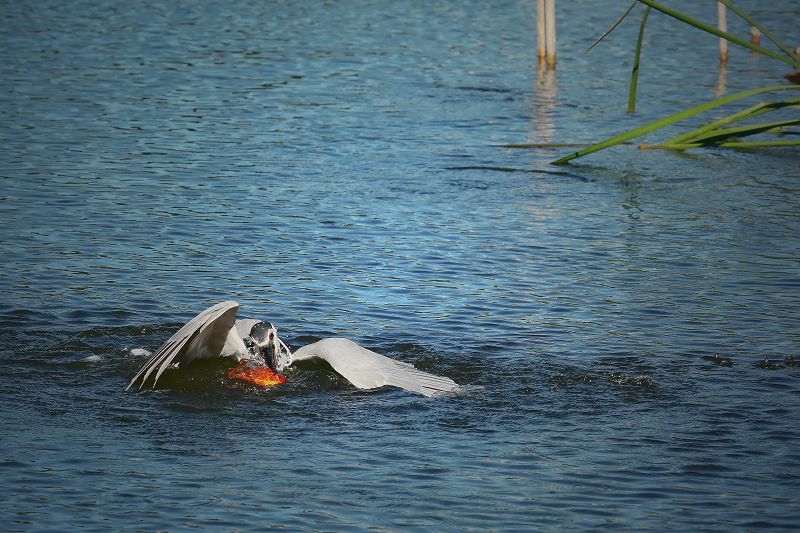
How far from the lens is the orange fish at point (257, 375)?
8.07 metres

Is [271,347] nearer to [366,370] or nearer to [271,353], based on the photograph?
[271,353]

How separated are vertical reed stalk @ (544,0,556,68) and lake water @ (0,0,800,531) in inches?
14.9

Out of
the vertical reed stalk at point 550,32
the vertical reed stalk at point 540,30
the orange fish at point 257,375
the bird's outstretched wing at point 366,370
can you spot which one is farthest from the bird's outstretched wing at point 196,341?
the vertical reed stalk at point 540,30

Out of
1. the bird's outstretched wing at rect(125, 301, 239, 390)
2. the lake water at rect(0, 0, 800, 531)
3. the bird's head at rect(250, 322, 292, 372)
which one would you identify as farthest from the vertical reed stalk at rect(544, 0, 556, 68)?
the bird's outstretched wing at rect(125, 301, 239, 390)

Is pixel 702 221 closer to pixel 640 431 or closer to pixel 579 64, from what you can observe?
pixel 640 431

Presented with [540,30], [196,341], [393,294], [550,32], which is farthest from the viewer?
[540,30]

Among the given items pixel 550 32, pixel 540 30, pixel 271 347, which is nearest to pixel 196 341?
pixel 271 347

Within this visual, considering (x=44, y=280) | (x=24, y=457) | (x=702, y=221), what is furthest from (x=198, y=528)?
(x=702, y=221)

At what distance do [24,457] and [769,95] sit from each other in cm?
1448

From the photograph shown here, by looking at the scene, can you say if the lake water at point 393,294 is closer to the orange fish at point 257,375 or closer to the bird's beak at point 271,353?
the orange fish at point 257,375

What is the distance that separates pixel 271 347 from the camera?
26.1 ft

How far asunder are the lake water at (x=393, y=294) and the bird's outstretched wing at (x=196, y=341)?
214mm

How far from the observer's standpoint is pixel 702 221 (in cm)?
1225

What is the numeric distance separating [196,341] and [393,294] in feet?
8.39
